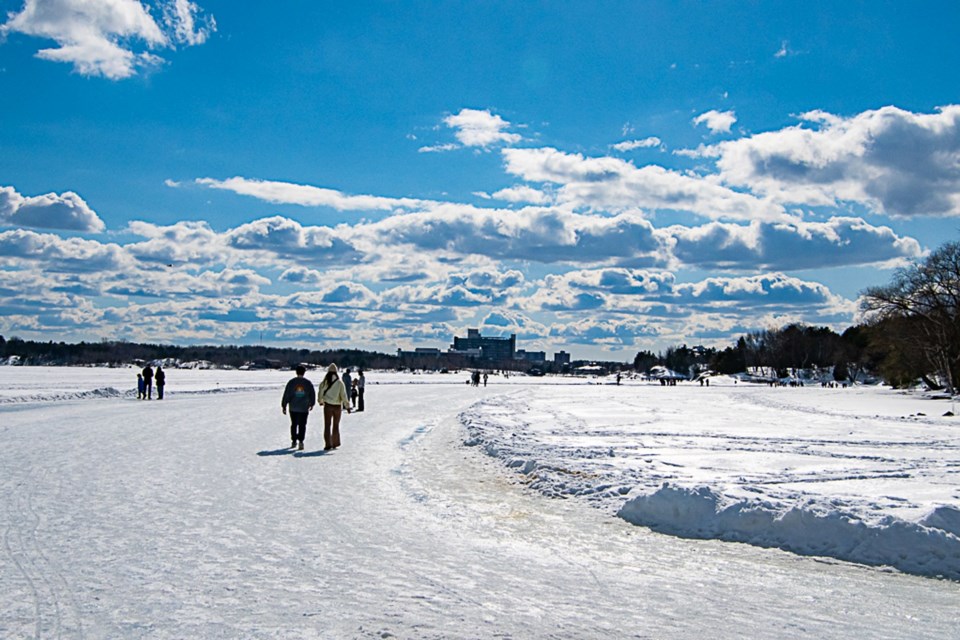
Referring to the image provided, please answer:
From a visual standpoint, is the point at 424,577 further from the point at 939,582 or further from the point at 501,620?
the point at 939,582

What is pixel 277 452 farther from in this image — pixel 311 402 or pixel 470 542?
→ pixel 470 542

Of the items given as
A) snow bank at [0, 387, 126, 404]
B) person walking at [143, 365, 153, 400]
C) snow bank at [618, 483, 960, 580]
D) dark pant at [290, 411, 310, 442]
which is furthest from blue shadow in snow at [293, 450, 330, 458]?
snow bank at [0, 387, 126, 404]

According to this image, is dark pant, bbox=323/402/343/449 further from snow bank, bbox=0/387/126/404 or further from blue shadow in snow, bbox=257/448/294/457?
snow bank, bbox=0/387/126/404

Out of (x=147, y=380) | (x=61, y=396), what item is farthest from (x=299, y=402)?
(x=61, y=396)

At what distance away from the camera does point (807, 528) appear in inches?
358

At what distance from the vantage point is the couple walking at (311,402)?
57.4 feet

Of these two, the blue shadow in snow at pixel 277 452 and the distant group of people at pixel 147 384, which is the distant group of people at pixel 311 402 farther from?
the distant group of people at pixel 147 384

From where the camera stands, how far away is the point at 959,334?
224ft

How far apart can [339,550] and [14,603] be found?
294 cm

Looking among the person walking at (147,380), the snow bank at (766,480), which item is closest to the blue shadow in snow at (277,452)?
the snow bank at (766,480)

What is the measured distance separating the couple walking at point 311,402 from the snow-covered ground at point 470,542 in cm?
50

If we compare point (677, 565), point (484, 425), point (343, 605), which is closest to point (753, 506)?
point (677, 565)

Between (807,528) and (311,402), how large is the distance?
11.3 meters

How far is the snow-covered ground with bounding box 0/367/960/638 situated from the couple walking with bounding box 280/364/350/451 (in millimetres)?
496
